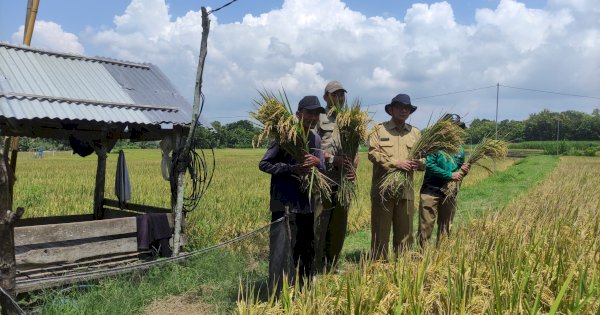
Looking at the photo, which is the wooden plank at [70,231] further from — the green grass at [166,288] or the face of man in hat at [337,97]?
the face of man in hat at [337,97]

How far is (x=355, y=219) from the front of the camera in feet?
30.4

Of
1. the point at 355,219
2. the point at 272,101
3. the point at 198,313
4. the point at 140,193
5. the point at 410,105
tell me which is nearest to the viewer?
the point at 272,101

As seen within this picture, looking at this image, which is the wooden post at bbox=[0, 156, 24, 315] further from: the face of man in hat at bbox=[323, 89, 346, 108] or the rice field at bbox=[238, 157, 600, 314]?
the face of man in hat at bbox=[323, 89, 346, 108]

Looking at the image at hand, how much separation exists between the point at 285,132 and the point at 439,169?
7.01ft

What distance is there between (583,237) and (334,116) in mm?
2522

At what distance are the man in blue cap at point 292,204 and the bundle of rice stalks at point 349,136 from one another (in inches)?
11.3

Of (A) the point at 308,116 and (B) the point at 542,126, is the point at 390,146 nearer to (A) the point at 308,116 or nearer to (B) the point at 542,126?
(A) the point at 308,116

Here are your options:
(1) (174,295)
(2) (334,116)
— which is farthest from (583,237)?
(1) (174,295)

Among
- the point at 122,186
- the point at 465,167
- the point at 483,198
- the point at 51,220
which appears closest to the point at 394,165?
the point at 465,167

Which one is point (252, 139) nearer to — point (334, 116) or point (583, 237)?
point (334, 116)

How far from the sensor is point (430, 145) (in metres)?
5.01

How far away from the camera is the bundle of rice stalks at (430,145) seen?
4941 millimetres

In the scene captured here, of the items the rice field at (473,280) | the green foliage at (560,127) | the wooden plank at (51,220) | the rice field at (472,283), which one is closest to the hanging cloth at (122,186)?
the wooden plank at (51,220)

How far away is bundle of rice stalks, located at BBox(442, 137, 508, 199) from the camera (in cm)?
561
